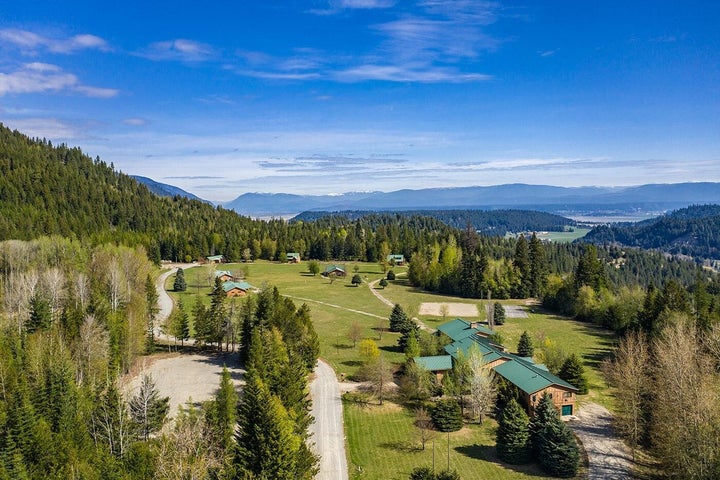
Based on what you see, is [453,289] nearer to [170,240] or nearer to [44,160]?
[170,240]

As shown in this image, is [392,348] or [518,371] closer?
[518,371]

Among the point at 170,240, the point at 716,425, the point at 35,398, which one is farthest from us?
the point at 170,240

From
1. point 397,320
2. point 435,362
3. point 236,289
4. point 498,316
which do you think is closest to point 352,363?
point 435,362

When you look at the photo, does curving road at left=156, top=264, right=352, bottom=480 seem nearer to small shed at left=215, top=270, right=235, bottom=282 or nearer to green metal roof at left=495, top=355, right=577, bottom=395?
green metal roof at left=495, top=355, right=577, bottom=395

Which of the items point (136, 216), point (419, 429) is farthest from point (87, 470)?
point (136, 216)

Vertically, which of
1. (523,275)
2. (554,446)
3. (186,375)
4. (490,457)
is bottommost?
(490,457)

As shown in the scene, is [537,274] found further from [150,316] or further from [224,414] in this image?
[224,414]

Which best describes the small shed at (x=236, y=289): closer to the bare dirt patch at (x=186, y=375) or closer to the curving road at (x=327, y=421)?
the bare dirt patch at (x=186, y=375)
